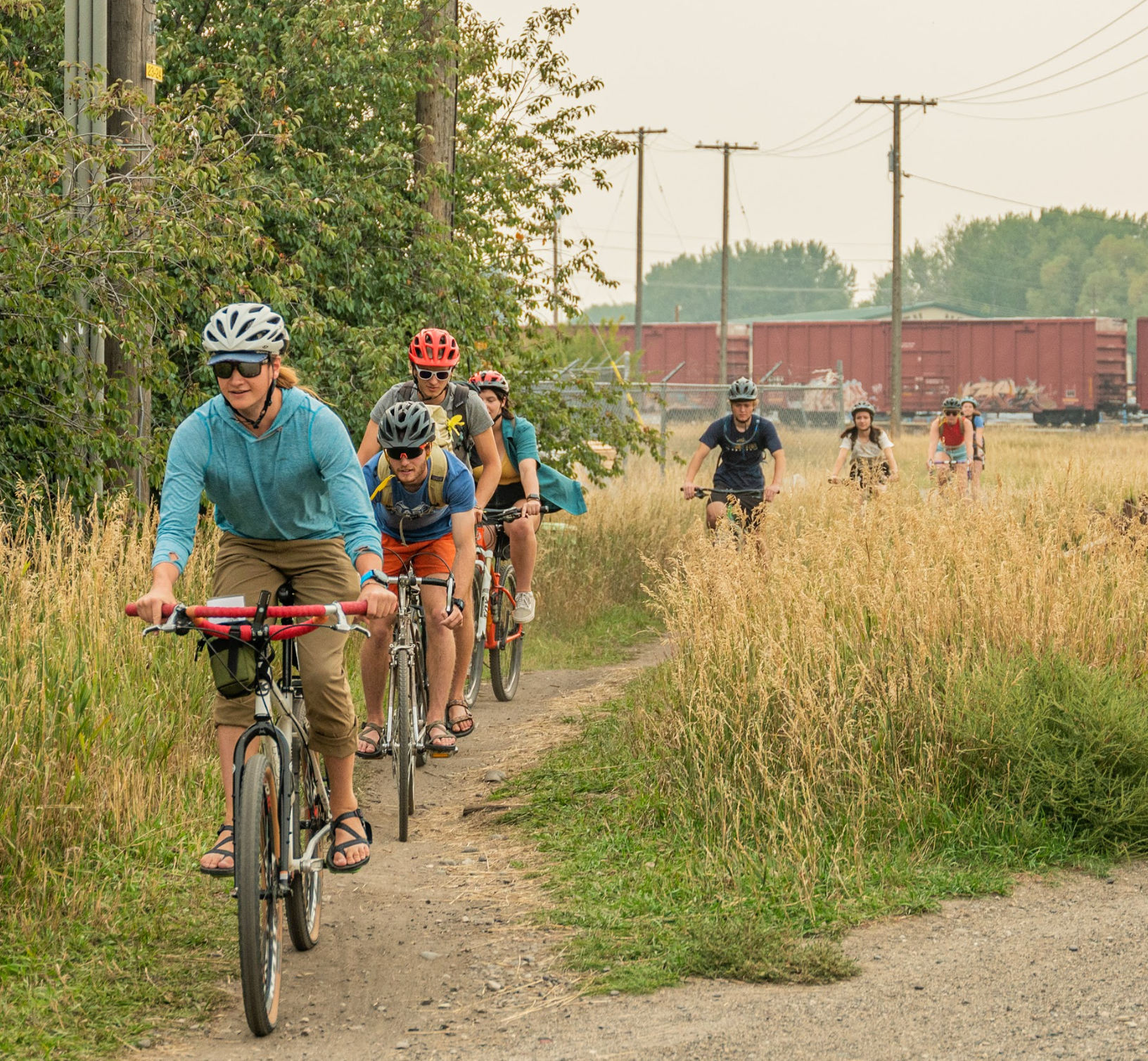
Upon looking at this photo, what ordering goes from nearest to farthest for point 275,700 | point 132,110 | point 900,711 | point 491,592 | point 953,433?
point 275,700 < point 900,711 < point 132,110 < point 491,592 < point 953,433

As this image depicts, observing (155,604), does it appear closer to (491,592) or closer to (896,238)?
(491,592)

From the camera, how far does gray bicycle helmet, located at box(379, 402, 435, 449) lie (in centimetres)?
659

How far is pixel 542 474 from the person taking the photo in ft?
32.7

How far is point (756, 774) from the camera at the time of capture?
615cm

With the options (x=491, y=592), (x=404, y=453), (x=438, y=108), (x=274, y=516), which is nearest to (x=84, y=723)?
(x=274, y=516)

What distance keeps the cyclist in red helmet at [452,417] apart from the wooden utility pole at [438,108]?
5815 millimetres

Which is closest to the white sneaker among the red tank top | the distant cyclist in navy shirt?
the distant cyclist in navy shirt

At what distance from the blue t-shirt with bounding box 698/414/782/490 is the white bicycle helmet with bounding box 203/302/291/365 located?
6704 millimetres

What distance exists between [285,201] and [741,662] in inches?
252

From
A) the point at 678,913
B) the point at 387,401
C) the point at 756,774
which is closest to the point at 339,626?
the point at 678,913

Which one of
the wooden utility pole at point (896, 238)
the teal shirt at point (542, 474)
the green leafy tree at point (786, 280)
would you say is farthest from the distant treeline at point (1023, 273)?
the teal shirt at point (542, 474)

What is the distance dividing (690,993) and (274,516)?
2.10m

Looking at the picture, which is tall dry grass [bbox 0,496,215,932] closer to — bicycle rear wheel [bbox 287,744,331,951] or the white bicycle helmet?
bicycle rear wheel [bbox 287,744,331,951]

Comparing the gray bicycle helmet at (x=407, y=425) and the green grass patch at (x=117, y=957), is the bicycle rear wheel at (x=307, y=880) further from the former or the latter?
the gray bicycle helmet at (x=407, y=425)
